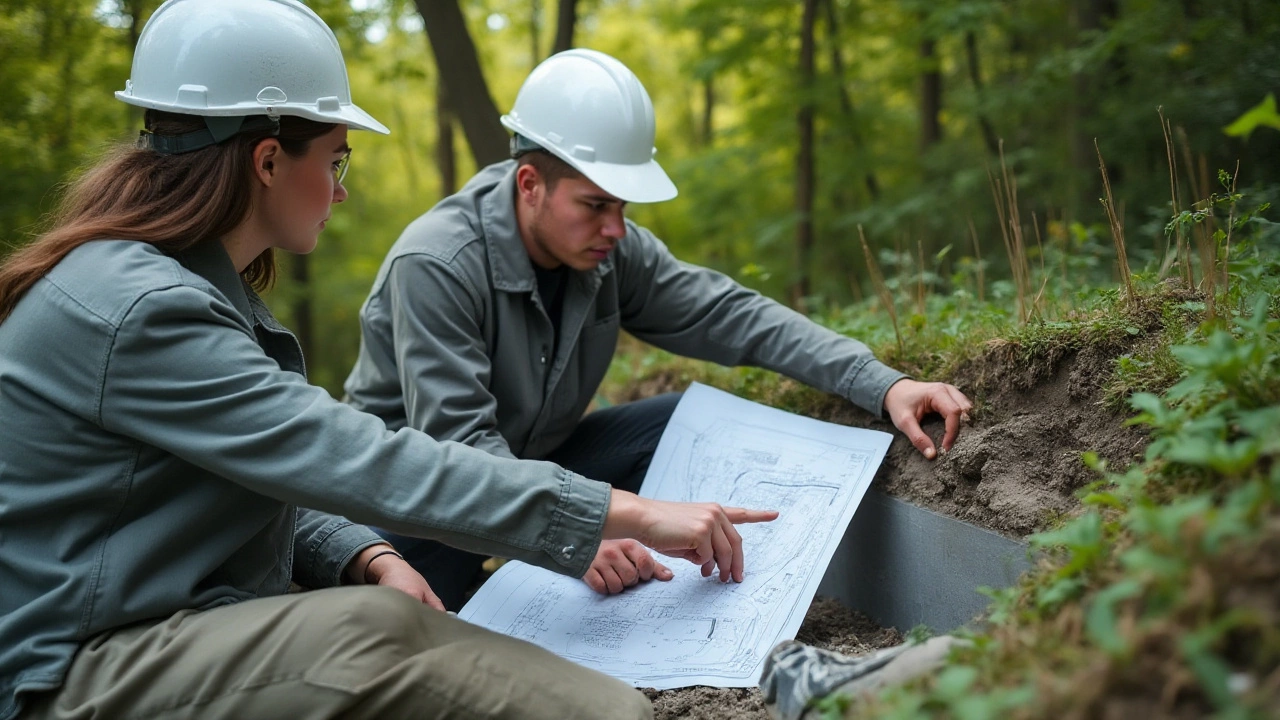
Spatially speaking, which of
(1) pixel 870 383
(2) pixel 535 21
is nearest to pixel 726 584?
(1) pixel 870 383

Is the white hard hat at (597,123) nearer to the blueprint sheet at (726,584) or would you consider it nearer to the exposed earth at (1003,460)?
the blueprint sheet at (726,584)

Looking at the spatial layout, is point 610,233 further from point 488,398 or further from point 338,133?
point 338,133

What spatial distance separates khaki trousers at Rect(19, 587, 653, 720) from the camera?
1709mm

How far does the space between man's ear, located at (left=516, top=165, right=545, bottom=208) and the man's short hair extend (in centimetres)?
2

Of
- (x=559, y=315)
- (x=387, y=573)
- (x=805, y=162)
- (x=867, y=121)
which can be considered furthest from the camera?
(x=867, y=121)

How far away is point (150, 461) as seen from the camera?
187 cm

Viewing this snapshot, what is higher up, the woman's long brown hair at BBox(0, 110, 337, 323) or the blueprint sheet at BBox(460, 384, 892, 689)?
the woman's long brown hair at BBox(0, 110, 337, 323)

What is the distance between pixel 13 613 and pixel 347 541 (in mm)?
784

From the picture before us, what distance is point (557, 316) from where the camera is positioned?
3475 mm

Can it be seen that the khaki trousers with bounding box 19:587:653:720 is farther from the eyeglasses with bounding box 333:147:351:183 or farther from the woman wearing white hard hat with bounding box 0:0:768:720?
the eyeglasses with bounding box 333:147:351:183

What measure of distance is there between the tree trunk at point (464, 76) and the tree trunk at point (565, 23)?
832 mm

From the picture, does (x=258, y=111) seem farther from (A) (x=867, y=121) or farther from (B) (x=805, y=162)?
(A) (x=867, y=121)

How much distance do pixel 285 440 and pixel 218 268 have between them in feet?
1.72

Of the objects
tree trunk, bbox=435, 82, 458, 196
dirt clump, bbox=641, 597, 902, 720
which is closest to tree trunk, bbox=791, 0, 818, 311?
tree trunk, bbox=435, 82, 458, 196
